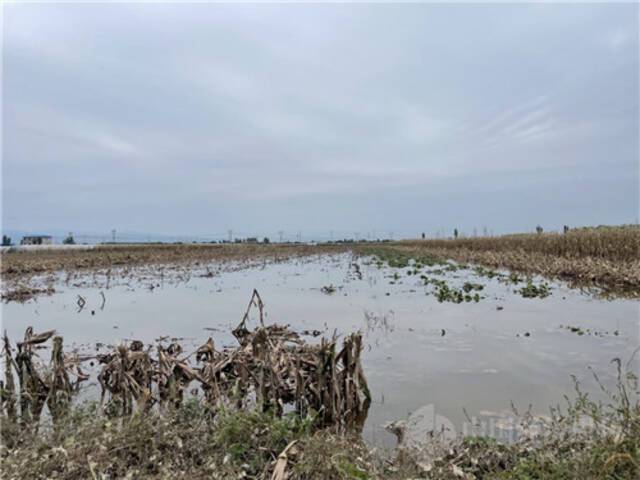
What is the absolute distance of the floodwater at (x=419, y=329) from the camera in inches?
164

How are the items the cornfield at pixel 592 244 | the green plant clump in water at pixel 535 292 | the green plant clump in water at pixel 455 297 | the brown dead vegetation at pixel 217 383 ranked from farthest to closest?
the cornfield at pixel 592 244
the green plant clump in water at pixel 535 292
the green plant clump in water at pixel 455 297
the brown dead vegetation at pixel 217 383

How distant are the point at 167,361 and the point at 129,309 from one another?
6314mm

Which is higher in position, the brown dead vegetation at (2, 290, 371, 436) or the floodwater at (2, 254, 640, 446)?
the brown dead vegetation at (2, 290, 371, 436)

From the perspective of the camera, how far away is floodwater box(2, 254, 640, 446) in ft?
13.7

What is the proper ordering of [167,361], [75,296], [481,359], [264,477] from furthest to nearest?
[75,296]
[481,359]
[167,361]
[264,477]

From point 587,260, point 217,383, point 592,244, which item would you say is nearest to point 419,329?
point 217,383

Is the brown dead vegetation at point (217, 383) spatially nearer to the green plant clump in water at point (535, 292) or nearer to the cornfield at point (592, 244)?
the green plant clump in water at point (535, 292)

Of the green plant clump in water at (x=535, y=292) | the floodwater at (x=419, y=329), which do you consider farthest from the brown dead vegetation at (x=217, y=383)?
the green plant clump in water at (x=535, y=292)

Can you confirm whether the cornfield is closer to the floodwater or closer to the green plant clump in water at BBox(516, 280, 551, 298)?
the floodwater

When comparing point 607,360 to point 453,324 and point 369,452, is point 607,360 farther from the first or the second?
point 369,452

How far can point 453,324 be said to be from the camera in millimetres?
7316

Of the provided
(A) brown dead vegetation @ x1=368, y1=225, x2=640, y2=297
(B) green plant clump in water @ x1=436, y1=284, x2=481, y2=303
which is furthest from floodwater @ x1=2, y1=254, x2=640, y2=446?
(A) brown dead vegetation @ x1=368, y1=225, x2=640, y2=297

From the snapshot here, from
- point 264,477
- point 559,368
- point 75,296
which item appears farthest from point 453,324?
point 75,296

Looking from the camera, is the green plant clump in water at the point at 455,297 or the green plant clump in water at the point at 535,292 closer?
the green plant clump in water at the point at 455,297
